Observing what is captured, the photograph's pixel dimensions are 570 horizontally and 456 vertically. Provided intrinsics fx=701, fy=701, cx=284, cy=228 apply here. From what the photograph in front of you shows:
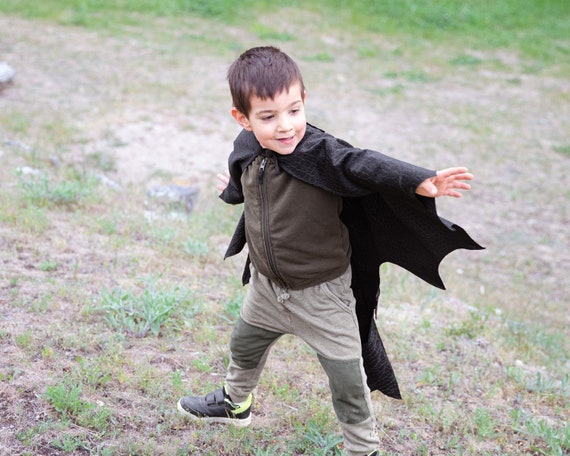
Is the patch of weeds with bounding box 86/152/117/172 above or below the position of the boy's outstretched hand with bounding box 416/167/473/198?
below

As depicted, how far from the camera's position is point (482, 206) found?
756cm

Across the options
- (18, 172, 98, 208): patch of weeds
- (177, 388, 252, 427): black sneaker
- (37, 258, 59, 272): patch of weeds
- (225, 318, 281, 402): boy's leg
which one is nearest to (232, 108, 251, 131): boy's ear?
(225, 318, 281, 402): boy's leg

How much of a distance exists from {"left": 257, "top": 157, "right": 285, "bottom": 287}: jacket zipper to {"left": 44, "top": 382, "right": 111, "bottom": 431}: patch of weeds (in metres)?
1.07

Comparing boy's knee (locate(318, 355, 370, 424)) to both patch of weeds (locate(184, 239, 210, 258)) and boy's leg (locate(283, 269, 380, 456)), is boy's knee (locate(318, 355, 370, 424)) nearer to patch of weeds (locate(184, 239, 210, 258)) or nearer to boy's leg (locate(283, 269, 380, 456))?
boy's leg (locate(283, 269, 380, 456))

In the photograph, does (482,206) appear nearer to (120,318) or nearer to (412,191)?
(120,318)

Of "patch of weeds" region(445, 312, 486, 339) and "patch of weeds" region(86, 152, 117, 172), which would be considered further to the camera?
"patch of weeds" region(86, 152, 117, 172)

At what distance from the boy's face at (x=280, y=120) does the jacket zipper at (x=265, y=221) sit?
0.10 m

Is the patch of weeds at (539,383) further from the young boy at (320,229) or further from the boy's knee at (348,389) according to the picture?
the boy's knee at (348,389)

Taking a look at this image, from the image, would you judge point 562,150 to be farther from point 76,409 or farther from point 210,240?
point 76,409

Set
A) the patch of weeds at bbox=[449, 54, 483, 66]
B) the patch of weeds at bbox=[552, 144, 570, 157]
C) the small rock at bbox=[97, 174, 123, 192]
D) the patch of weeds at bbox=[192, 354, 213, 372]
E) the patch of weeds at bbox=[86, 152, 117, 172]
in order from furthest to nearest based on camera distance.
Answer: the patch of weeds at bbox=[449, 54, 483, 66], the patch of weeds at bbox=[552, 144, 570, 157], the patch of weeds at bbox=[86, 152, 117, 172], the small rock at bbox=[97, 174, 123, 192], the patch of weeds at bbox=[192, 354, 213, 372]

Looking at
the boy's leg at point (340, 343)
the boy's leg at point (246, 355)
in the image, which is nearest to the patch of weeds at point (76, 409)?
the boy's leg at point (246, 355)

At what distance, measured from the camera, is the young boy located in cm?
242

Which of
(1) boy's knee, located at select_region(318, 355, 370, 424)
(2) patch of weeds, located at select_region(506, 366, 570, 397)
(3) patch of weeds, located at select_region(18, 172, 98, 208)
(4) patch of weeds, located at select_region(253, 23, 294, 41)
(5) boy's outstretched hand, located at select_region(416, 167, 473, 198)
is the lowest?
(2) patch of weeds, located at select_region(506, 366, 570, 397)

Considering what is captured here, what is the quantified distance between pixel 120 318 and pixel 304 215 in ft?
5.64
